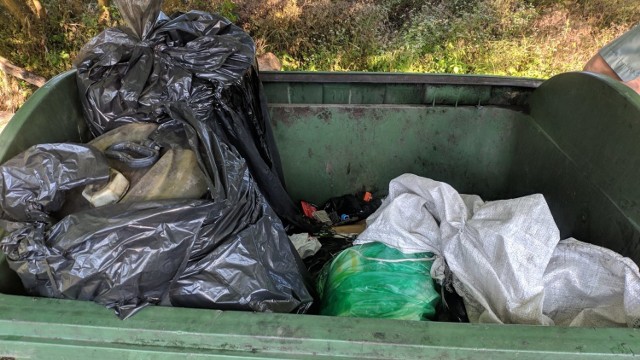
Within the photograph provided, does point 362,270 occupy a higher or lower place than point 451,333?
lower

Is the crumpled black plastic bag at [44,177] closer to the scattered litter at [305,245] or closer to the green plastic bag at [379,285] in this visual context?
the green plastic bag at [379,285]

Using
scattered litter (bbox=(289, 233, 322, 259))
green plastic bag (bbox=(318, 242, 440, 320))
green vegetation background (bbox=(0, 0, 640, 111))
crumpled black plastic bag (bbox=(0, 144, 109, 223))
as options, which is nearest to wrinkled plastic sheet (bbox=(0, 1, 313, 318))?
crumpled black plastic bag (bbox=(0, 144, 109, 223))

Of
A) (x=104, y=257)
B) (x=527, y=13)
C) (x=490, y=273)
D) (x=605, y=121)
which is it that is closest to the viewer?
(x=104, y=257)

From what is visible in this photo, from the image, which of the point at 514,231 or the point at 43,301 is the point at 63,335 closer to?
the point at 43,301

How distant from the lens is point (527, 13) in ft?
18.6

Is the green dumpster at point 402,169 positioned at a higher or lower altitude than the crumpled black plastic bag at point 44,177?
lower

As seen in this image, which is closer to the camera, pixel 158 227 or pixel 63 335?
pixel 63 335

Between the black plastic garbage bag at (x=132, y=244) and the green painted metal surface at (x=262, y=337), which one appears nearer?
the green painted metal surface at (x=262, y=337)

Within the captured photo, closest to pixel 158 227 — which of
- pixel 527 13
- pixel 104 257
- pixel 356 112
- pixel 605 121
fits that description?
pixel 104 257

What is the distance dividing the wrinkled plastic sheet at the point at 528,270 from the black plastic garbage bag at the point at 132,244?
564mm

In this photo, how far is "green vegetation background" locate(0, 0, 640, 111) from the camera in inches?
196

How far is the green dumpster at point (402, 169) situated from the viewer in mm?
868

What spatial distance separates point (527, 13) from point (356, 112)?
479 cm

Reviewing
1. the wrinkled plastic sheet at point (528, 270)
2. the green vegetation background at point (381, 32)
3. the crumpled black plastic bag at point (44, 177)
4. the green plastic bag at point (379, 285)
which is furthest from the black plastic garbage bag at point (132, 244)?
the green vegetation background at point (381, 32)
